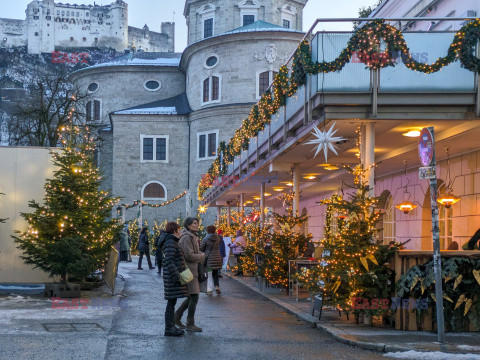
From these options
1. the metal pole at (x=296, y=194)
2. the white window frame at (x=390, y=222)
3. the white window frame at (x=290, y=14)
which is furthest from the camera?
the white window frame at (x=290, y=14)

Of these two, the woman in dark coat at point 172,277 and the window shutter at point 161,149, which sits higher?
the window shutter at point 161,149

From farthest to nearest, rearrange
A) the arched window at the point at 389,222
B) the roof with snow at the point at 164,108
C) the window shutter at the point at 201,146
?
the roof with snow at the point at 164,108, the window shutter at the point at 201,146, the arched window at the point at 389,222

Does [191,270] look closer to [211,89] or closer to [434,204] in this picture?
[434,204]

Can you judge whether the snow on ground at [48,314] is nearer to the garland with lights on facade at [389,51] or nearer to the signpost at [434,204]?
the garland with lights on facade at [389,51]

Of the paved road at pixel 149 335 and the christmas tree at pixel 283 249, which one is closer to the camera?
the paved road at pixel 149 335

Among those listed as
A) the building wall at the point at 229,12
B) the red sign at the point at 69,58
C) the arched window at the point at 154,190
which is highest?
the red sign at the point at 69,58

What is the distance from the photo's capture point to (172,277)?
10734 mm

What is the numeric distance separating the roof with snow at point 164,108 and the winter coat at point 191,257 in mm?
49485

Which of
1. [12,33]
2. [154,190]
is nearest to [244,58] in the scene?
[154,190]

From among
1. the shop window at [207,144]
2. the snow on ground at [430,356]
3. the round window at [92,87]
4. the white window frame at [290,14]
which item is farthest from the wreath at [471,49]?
the round window at [92,87]

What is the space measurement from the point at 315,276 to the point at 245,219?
1502 centimetres

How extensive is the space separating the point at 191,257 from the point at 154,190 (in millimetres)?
49789

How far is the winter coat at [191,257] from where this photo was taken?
37.2 feet

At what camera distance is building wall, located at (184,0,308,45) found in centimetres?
6178
